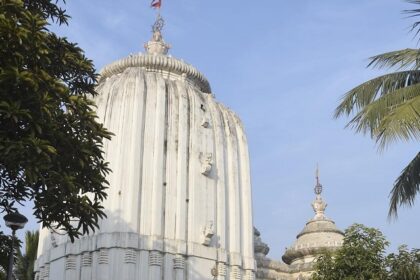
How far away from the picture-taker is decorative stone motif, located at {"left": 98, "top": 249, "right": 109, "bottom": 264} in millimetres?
29566

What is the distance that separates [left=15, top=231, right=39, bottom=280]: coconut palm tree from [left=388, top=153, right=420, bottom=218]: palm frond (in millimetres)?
26325

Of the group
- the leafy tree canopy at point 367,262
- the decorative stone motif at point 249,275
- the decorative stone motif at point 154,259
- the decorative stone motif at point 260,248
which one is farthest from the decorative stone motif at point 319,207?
the leafy tree canopy at point 367,262

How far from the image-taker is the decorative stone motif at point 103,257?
29.6m

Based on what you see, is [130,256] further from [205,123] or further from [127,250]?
[205,123]

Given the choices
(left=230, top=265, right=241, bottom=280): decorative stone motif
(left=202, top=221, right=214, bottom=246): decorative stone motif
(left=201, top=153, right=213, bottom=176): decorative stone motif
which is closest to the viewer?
(left=202, top=221, right=214, bottom=246): decorative stone motif

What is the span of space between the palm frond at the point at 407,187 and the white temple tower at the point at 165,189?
1800cm

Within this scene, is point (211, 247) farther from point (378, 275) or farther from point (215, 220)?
point (378, 275)

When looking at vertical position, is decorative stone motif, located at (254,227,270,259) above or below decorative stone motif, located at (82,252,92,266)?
above

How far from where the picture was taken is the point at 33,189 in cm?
1245

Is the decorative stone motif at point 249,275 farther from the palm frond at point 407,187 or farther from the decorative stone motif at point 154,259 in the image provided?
the palm frond at point 407,187

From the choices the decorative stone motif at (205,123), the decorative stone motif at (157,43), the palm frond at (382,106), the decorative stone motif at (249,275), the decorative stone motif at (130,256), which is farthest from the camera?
the decorative stone motif at (157,43)

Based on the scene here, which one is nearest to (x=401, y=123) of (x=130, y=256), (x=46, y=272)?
(x=130, y=256)

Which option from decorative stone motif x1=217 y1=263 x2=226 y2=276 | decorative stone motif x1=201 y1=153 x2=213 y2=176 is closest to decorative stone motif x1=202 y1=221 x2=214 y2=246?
decorative stone motif x1=217 y1=263 x2=226 y2=276

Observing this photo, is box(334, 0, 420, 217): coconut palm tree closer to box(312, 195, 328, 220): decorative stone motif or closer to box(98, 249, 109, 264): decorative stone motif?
box(98, 249, 109, 264): decorative stone motif
